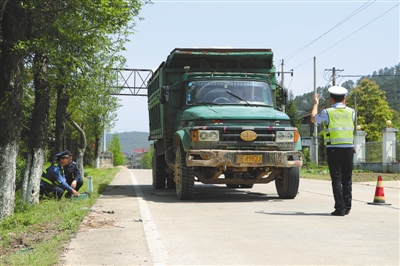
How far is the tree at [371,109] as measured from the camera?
254 ft

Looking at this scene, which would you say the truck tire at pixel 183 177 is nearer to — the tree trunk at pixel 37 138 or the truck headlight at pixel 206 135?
the truck headlight at pixel 206 135

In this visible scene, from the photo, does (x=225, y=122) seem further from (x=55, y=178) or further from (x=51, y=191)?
(x=51, y=191)

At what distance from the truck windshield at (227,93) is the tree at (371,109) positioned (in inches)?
2585

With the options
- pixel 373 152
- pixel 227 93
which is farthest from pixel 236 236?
pixel 373 152

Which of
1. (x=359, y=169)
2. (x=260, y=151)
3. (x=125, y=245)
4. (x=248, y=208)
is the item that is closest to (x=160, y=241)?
(x=125, y=245)

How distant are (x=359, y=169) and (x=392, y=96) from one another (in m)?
95.5

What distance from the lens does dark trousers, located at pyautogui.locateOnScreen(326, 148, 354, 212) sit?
9.85 metres

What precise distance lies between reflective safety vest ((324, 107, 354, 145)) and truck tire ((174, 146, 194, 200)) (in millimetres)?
3519

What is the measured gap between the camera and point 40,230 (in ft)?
30.1

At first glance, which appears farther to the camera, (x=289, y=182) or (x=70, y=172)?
(x=70, y=172)

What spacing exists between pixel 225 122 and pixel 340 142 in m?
2.98

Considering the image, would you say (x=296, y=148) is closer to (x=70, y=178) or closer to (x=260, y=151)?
(x=260, y=151)

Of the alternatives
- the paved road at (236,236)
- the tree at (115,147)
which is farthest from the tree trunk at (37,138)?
the tree at (115,147)

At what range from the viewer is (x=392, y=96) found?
130 metres
